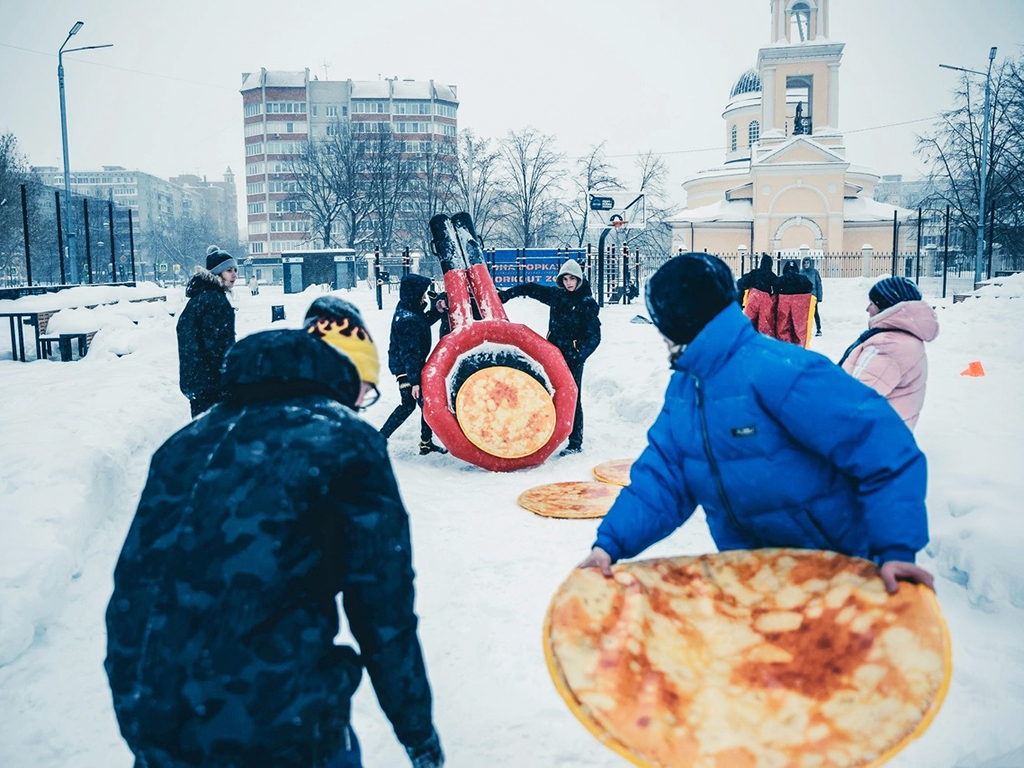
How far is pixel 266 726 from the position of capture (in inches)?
64.6

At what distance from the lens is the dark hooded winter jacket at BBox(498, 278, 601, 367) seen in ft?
27.8

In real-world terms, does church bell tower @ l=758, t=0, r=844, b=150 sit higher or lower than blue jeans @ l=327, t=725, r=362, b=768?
higher

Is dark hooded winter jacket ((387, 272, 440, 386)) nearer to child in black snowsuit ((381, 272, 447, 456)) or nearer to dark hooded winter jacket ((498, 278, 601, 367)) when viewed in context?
child in black snowsuit ((381, 272, 447, 456))

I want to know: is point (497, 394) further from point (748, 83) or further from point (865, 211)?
point (748, 83)

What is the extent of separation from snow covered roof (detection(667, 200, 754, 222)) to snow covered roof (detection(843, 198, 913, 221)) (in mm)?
5989

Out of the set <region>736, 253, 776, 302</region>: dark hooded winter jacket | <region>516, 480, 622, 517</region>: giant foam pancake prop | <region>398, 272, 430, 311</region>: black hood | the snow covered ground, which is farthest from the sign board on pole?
<region>516, 480, 622, 517</region>: giant foam pancake prop

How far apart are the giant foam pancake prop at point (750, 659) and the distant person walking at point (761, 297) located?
9.22m

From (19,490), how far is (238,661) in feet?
15.5

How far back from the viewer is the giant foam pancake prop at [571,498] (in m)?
6.30

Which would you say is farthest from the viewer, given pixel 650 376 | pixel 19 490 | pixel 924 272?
pixel 924 272

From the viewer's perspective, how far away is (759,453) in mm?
2316

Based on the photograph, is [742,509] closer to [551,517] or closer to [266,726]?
[266,726]

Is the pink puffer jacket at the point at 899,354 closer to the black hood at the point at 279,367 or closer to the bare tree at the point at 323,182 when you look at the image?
the black hood at the point at 279,367

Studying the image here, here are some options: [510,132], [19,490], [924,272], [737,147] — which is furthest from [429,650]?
[737,147]
